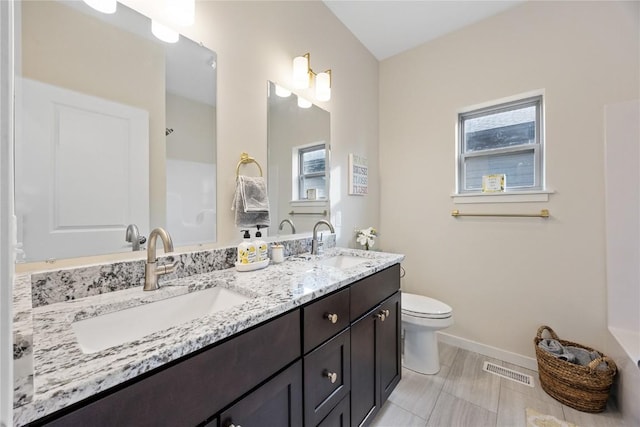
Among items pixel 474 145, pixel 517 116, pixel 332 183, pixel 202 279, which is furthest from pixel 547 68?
pixel 202 279

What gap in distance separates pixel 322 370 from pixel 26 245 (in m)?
1.03

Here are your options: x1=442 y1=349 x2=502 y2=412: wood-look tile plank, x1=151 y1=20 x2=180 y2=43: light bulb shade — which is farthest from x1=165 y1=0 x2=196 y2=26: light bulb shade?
x1=442 y1=349 x2=502 y2=412: wood-look tile plank

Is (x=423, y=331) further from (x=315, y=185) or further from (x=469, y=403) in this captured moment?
(x=315, y=185)

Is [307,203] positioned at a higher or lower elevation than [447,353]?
higher

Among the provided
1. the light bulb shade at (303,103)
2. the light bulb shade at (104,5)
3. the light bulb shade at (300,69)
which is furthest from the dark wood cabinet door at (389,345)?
the light bulb shade at (104,5)

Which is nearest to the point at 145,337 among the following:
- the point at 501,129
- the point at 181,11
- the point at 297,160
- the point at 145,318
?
the point at 145,318

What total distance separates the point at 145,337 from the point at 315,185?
4.72 feet

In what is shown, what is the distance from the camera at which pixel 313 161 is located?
6.15 feet

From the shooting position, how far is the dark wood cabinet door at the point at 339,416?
3.34ft

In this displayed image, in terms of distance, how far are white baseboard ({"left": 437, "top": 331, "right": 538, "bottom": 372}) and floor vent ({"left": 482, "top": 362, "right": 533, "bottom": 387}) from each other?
0.11 meters

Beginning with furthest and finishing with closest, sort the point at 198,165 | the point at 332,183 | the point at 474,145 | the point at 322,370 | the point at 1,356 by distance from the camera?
1. the point at 474,145
2. the point at 332,183
3. the point at 198,165
4. the point at 322,370
5. the point at 1,356

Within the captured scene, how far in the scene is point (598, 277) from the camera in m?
1.71

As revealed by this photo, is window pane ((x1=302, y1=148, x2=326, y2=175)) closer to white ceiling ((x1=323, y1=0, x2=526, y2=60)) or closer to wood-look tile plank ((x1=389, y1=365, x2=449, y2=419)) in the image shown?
white ceiling ((x1=323, y1=0, x2=526, y2=60))

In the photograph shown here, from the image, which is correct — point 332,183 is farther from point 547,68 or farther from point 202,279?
point 547,68
